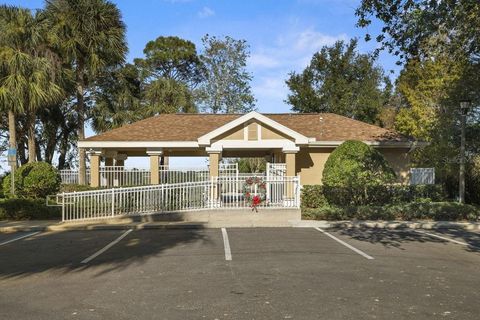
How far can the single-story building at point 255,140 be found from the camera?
21.2 m

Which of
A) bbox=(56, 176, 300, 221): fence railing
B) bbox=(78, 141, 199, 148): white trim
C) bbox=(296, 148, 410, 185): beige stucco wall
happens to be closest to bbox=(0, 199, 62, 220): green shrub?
bbox=(56, 176, 300, 221): fence railing

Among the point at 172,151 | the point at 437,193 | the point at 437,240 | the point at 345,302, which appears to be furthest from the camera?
the point at 172,151

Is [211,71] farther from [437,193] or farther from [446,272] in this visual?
[446,272]

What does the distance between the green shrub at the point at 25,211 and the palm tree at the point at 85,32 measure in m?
9.91

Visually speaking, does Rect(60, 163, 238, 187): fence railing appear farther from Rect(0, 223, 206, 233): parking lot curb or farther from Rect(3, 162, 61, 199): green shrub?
Rect(0, 223, 206, 233): parking lot curb

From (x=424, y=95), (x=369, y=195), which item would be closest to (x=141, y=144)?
(x=369, y=195)

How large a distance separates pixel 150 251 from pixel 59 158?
111 feet

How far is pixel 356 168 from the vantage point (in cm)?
1922

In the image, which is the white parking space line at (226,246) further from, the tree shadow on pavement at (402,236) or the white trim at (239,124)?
the white trim at (239,124)

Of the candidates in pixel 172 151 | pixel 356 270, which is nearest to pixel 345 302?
pixel 356 270

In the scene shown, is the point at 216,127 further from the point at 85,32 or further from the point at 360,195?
the point at 85,32

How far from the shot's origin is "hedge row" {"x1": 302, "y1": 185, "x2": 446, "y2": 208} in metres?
19.6

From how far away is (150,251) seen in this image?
35.6 ft

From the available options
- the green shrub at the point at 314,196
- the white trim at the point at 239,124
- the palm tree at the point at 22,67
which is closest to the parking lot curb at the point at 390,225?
the green shrub at the point at 314,196
